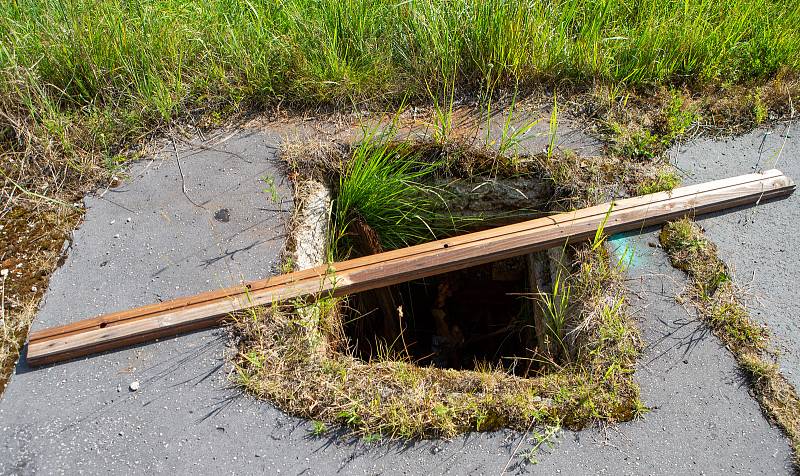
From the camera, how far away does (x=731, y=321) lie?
3.09 m

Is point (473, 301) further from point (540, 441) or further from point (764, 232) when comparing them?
point (540, 441)

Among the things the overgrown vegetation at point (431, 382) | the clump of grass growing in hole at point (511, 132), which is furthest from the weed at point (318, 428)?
the clump of grass growing in hole at point (511, 132)

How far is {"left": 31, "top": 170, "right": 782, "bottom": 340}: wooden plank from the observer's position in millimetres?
3043

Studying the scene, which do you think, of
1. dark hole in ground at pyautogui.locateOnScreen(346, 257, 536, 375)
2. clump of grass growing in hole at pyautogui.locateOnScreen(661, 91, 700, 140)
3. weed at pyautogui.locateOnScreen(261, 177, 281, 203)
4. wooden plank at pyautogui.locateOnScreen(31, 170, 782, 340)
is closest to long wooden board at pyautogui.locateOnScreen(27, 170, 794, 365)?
wooden plank at pyautogui.locateOnScreen(31, 170, 782, 340)

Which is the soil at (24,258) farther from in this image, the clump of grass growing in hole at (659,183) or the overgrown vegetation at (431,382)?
the clump of grass growing in hole at (659,183)

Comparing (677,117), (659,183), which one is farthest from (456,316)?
(677,117)

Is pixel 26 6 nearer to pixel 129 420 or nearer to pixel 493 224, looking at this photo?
pixel 129 420

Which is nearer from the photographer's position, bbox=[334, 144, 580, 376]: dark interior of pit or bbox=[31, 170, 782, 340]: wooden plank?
bbox=[31, 170, 782, 340]: wooden plank

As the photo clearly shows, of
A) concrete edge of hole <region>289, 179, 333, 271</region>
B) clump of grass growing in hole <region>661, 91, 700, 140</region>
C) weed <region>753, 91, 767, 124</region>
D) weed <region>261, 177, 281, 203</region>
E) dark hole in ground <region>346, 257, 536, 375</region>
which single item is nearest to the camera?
concrete edge of hole <region>289, 179, 333, 271</region>

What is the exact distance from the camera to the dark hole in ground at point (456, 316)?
4266 mm

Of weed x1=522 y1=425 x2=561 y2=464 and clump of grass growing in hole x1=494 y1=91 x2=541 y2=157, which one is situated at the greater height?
clump of grass growing in hole x1=494 y1=91 x2=541 y2=157

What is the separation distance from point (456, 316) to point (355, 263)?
65.3 inches

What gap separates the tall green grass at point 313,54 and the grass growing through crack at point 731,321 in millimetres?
1226

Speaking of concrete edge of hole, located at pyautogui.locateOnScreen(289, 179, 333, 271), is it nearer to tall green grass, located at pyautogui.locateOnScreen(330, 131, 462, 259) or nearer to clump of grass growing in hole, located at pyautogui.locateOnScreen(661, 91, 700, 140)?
tall green grass, located at pyautogui.locateOnScreen(330, 131, 462, 259)
